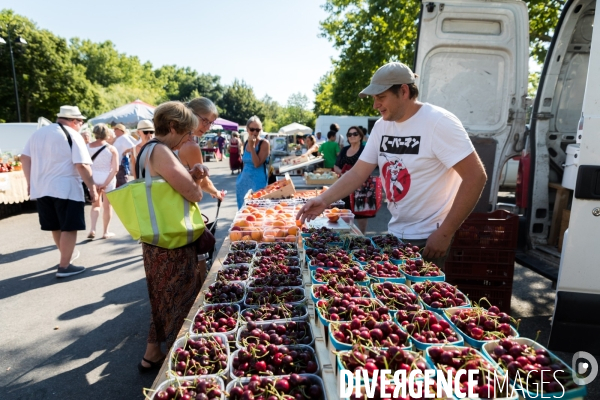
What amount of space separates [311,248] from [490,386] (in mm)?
1526

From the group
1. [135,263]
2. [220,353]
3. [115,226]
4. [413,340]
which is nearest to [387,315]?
[413,340]

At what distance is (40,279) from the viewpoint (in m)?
5.19

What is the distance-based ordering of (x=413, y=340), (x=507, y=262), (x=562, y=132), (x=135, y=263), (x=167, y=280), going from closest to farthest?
(x=413, y=340), (x=167, y=280), (x=507, y=262), (x=562, y=132), (x=135, y=263)

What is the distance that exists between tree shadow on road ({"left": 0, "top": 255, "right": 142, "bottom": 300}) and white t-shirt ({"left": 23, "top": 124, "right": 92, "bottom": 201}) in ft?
3.55

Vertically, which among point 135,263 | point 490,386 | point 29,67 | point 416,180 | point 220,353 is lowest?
point 135,263

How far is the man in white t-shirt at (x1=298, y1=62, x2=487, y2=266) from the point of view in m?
2.45

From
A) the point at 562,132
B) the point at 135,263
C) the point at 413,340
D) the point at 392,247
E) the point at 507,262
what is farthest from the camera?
the point at 135,263

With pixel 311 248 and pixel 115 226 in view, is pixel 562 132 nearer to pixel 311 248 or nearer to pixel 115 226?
pixel 311 248

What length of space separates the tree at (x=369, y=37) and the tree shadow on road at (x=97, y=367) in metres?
12.0

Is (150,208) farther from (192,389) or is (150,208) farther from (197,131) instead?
(192,389)

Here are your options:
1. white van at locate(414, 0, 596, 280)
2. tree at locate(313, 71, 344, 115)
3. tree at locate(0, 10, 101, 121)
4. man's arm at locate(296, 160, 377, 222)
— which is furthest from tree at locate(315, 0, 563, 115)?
tree at locate(0, 10, 101, 121)

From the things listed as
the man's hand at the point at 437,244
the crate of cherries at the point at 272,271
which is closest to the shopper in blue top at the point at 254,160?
the crate of cherries at the point at 272,271

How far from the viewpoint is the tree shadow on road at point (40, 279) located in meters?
4.86

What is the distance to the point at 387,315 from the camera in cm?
160
